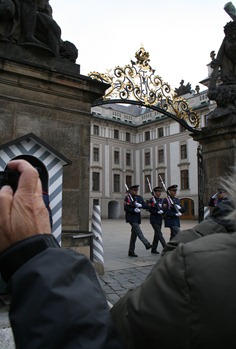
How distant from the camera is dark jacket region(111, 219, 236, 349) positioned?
0.87 meters

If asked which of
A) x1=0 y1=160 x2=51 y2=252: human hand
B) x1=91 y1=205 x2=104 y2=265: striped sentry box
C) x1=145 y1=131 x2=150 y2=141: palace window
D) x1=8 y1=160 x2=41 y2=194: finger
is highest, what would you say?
x1=145 y1=131 x2=150 y2=141: palace window

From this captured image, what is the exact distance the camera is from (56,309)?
837 millimetres

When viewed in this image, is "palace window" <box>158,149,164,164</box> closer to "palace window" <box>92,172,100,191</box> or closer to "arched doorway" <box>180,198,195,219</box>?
"arched doorway" <box>180,198,195,219</box>

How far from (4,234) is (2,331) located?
2352mm

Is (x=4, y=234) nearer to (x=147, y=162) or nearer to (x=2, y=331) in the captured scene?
(x=2, y=331)

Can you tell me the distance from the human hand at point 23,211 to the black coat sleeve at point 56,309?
10 centimetres

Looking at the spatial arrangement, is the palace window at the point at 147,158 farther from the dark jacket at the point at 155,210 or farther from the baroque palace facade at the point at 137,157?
the dark jacket at the point at 155,210

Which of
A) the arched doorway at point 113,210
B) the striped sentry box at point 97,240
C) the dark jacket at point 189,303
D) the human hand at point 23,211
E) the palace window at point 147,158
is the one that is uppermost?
the palace window at point 147,158

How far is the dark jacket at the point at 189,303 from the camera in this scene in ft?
2.84

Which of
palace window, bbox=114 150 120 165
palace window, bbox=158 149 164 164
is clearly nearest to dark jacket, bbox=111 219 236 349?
palace window, bbox=158 149 164 164

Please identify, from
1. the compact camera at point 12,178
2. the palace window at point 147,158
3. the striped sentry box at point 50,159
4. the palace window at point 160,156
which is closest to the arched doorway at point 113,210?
the palace window at point 147,158

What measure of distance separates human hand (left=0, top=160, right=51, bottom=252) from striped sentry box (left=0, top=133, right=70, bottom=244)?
12.7ft

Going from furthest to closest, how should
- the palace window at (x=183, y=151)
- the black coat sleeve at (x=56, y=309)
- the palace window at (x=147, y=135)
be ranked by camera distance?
the palace window at (x=147, y=135) → the palace window at (x=183, y=151) → the black coat sleeve at (x=56, y=309)

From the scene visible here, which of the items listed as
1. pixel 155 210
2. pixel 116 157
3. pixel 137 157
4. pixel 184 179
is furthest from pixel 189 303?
pixel 137 157
